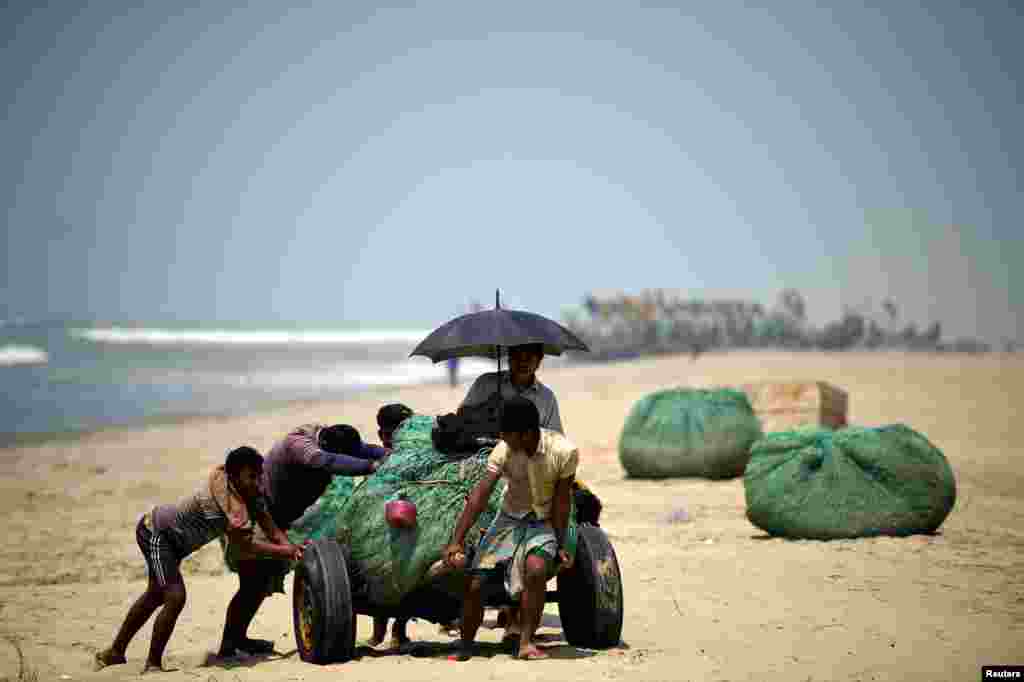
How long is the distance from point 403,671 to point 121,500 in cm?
1003

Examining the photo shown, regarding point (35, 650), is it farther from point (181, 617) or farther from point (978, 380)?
point (978, 380)

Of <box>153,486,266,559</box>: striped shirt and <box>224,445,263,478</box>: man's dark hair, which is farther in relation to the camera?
<box>153,486,266,559</box>: striped shirt

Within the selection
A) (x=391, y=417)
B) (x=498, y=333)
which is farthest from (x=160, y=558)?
(x=498, y=333)

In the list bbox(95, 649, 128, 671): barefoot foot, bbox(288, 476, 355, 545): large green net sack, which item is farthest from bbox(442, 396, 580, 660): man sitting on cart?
bbox(95, 649, 128, 671): barefoot foot

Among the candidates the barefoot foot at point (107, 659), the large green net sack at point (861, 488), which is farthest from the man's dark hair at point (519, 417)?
the large green net sack at point (861, 488)

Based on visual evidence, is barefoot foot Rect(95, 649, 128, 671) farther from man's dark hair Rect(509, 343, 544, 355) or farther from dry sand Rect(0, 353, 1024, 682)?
man's dark hair Rect(509, 343, 544, 355)

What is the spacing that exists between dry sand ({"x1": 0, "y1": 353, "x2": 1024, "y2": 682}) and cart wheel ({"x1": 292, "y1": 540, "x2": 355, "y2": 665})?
0.34 feet

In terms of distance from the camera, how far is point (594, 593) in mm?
6605

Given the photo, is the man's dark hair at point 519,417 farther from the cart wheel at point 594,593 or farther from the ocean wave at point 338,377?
the ocean wave at point 338,377

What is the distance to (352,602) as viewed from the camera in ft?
21.4

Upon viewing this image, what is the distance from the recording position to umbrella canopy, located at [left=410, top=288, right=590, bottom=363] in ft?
22.9

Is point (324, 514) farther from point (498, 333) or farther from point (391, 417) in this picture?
point (498, 333)

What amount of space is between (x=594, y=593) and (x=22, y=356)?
62469mm

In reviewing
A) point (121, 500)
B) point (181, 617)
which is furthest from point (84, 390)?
point (181, 617)
